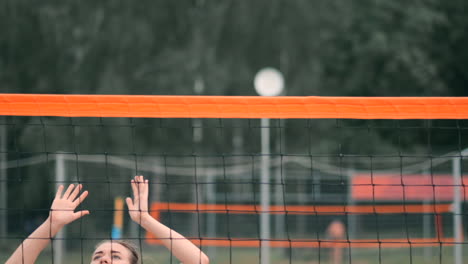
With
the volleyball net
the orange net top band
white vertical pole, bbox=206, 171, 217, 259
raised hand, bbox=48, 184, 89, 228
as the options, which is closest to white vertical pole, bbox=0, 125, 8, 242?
the volleyball net

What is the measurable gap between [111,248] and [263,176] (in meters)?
7.66

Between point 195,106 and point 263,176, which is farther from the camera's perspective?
point 263,176

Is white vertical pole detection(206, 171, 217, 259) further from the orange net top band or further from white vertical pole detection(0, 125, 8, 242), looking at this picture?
the orange net top band

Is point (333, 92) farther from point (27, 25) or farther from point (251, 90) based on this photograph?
point (27, 25)

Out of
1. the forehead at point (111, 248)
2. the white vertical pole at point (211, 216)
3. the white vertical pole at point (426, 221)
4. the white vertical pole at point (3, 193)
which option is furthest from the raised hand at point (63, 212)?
the white vertical pole at point (211, 216)

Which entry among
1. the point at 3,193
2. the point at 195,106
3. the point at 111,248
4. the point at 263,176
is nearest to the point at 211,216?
the point at 3,193

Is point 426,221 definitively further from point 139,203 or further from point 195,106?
point 139,203

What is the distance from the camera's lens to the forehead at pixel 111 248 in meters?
3.93

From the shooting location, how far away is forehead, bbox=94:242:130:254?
12.9 feet

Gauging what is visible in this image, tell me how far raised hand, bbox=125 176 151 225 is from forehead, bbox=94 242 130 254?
17 cm

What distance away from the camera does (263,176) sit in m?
11.5

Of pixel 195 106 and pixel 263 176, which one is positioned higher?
pixel 263 176

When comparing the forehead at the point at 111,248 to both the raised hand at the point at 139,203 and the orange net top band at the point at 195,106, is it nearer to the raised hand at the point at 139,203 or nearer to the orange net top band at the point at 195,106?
the raised hand at the point at 139,203

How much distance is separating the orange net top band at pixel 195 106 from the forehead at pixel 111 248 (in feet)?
2.55
